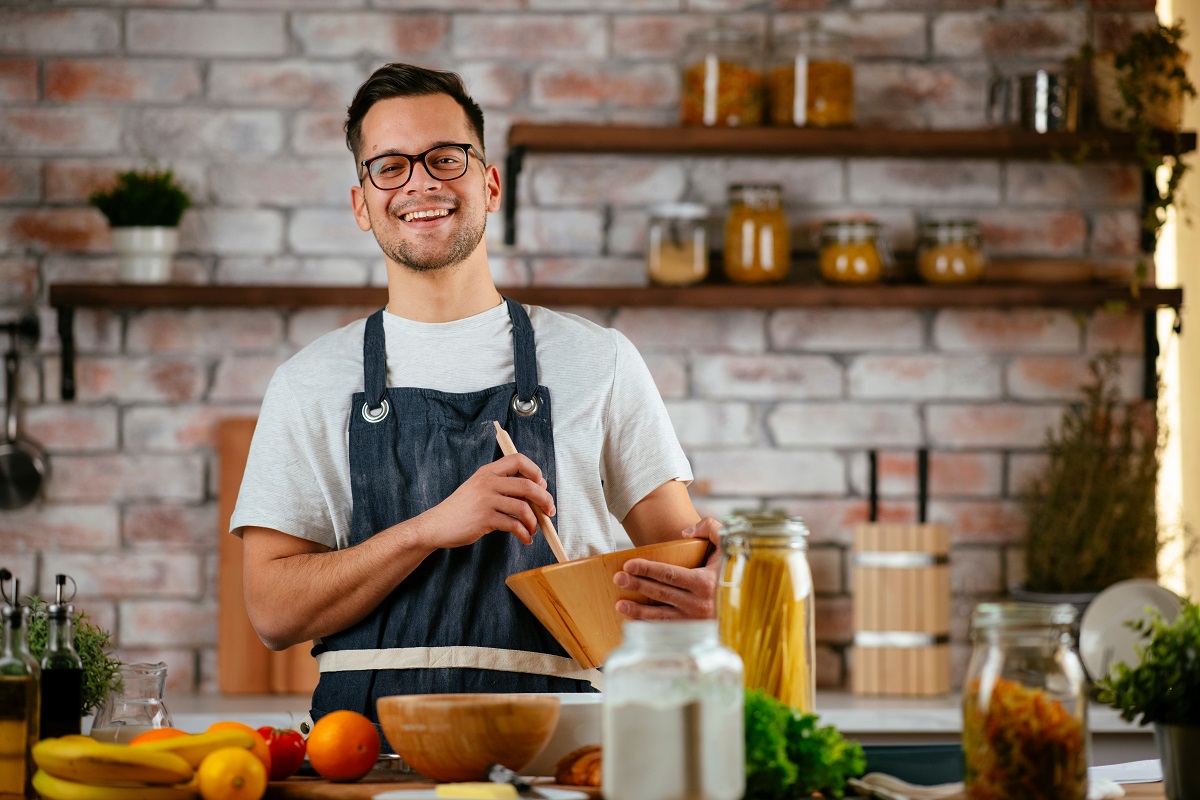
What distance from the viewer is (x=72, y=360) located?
2.77m

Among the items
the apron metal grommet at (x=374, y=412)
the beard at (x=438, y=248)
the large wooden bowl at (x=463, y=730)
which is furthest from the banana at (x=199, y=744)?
the beard at (x=438, y=248)

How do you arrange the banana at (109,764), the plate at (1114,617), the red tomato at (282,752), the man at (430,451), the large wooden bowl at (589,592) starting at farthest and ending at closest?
the plate at (1114,617), the man at (430,451), the large wooden bowl at (589,592), the red tomato at (282,752), the banana at (109,764)

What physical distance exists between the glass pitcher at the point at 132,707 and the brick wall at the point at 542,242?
5.38 ft

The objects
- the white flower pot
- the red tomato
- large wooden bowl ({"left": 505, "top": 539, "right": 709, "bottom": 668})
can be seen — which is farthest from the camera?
the white flower pot

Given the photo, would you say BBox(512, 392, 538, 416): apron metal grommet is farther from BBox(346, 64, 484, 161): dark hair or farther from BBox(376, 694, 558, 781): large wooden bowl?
BBox(376, 694, 558, 781): large wooden bowl

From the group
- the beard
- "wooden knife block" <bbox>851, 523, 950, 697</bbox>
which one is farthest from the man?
"wooden knife block" <bbox>851, 523, 950, 697</bbox>

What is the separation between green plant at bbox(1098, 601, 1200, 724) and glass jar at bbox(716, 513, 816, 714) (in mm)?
264

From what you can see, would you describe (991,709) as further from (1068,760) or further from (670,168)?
(670,168)

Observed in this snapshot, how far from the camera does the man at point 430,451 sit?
1.52 meters

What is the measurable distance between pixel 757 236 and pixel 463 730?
74.2 inches

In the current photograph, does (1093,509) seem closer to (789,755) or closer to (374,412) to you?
(374,412)

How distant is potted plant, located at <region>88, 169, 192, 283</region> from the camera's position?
267 cm

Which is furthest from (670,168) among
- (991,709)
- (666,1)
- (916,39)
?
(991,709)

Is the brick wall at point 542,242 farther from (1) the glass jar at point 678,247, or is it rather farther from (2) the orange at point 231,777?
(2) the orange at point 231,777
